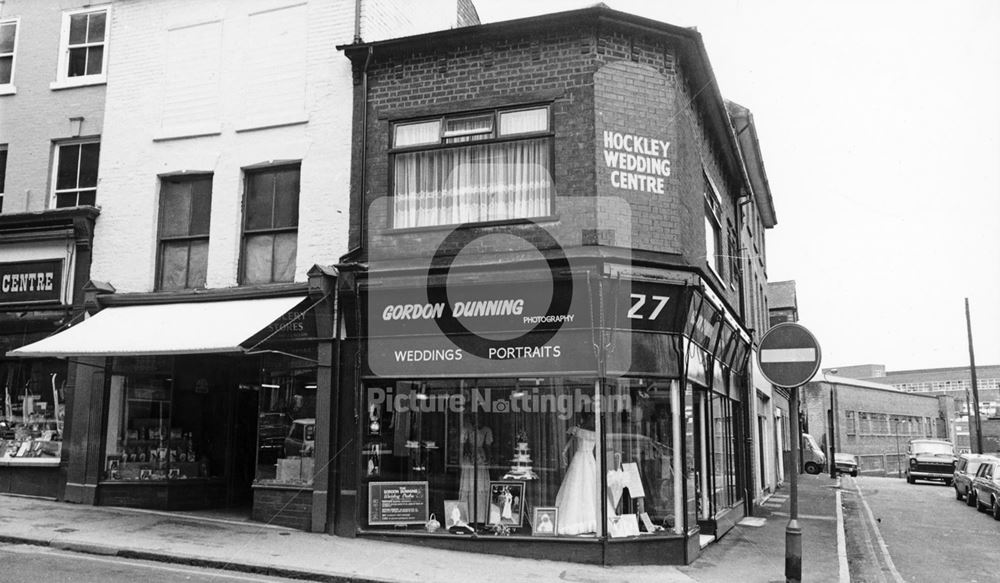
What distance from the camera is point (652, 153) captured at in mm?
11531

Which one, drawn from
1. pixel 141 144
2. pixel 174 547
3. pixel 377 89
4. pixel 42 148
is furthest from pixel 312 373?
pixel 42 148

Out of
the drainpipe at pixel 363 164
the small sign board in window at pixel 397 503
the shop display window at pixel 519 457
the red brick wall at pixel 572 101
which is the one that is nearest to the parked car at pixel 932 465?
the red brick wall at pixel 572 101

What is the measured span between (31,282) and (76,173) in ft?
7.37

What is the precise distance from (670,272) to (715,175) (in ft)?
18.9

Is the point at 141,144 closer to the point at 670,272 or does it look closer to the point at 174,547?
the point at 174,547

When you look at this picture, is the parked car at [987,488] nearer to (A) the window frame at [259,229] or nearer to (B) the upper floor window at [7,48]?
(A) the window frame at [259,229]

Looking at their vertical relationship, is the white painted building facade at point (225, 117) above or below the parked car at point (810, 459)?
above

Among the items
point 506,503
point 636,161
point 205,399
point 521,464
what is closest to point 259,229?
point 205,399

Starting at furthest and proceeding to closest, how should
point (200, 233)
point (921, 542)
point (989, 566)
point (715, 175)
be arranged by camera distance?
point (715, 175) < point (921, 542) < point (200, 233) < point (989, 566)

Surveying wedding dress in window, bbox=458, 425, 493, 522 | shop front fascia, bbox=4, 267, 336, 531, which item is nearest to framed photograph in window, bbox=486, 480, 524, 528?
wedding dress in window, bbox=458, 425, 493, 522

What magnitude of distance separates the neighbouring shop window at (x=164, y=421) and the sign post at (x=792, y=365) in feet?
32.7

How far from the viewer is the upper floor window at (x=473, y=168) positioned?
1160 centimetres

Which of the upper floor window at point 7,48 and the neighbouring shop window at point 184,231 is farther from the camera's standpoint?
the upper floor window at point 7,48

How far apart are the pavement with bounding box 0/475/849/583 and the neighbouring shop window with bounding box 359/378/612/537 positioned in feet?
2.00
